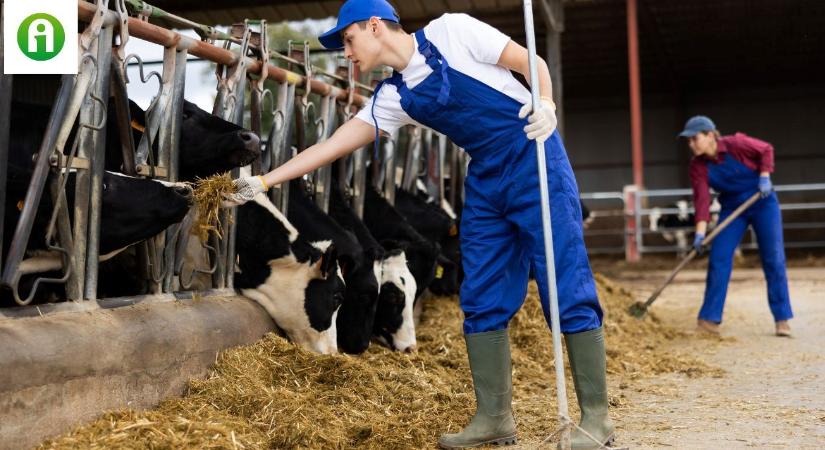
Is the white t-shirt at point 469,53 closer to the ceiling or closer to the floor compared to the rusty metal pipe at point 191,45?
closer to the floor

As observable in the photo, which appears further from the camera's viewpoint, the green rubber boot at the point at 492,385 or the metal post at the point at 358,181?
the metal post at the point at 358,181

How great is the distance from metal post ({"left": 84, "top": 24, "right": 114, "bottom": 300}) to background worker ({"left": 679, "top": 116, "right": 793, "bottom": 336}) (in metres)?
5.06

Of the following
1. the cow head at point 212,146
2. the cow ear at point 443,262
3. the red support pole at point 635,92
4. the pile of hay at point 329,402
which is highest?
the red support pole at point 635,92

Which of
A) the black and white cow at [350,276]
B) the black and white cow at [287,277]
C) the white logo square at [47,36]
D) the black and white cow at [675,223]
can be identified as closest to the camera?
the white logo square at [47,36]

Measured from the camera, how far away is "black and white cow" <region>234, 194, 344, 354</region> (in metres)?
5.14

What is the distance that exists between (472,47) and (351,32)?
47 centimetres

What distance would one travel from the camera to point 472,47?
12.2ft

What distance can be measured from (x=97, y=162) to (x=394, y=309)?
257 cm

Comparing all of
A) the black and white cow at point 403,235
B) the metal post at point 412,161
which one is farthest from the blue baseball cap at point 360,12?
the metal post at point 412,161

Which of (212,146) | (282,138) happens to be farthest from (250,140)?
(282,138)

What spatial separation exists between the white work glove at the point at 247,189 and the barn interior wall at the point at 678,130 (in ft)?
80.2

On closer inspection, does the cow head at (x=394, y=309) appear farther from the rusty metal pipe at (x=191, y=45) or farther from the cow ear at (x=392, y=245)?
the rusty metal pipe at (x=191, y=45)

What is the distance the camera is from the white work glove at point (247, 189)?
3.88 metres

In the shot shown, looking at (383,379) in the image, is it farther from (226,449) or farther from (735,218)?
(735,218)
